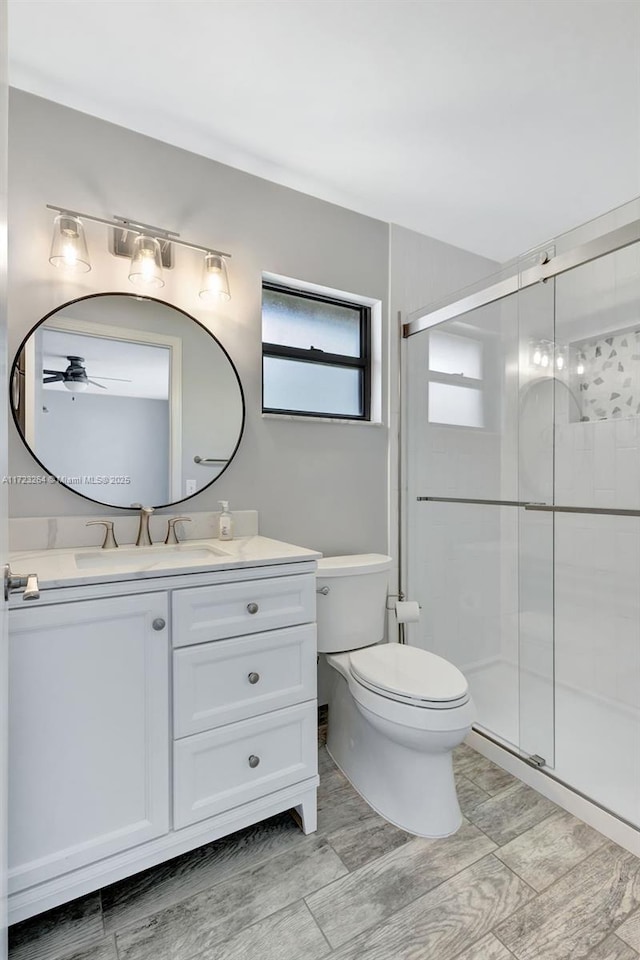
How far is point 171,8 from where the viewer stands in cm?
133

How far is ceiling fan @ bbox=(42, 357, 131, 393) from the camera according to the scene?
1599 millimetres

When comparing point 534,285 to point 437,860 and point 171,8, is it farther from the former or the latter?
point 437,860

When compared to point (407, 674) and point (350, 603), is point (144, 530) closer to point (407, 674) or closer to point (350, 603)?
point (350, 603)

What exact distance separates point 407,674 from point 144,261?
66.9 inches

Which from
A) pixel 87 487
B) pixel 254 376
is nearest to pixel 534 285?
pixel 254 376

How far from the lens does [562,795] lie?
1646 millimetres

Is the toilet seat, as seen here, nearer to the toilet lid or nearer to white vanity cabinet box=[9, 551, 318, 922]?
the toilet lid

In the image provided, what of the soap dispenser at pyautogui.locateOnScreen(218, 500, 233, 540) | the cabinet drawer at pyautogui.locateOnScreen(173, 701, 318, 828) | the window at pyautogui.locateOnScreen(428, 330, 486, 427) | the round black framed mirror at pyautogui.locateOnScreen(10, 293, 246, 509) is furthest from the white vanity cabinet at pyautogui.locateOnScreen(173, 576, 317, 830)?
the window at pyautogui.locateOnScreen(428, 330, 486, 427)

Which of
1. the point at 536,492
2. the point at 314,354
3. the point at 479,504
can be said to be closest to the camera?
the point at 536,492

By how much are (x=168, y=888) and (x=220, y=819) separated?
0.21 metres

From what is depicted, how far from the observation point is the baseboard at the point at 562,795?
1.46 metres

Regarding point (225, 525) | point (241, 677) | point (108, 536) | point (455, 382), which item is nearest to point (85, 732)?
point (241, 677)

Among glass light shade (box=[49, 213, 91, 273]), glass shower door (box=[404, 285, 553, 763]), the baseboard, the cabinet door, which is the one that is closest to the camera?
the cabinet door

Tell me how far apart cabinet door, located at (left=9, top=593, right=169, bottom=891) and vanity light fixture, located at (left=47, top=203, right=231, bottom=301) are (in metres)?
1.14
